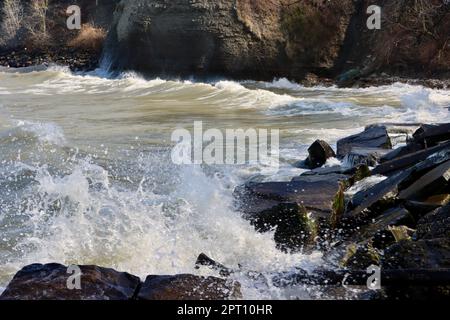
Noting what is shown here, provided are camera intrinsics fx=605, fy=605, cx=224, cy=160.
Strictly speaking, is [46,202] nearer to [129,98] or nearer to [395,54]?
[129,98]

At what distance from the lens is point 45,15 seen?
43938mm

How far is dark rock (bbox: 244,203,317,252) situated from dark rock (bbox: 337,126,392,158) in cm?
380

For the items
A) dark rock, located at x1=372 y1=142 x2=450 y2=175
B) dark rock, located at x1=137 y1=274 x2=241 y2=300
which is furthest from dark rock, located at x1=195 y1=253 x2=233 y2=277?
dark rock, located at x1=372 y1=142 x2=450 y2=175

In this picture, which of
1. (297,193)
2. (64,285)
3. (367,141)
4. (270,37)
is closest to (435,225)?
(297,193)

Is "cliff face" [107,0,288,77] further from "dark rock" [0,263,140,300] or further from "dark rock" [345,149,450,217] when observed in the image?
"dark rock" [0,263,140,300]

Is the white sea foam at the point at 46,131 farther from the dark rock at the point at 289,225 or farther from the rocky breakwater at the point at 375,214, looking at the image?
the dark rock at the point at 289,225

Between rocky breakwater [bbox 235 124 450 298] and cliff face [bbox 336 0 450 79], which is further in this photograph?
cliff face [bbox 336 0 450 79]

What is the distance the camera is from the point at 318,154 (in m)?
9.69

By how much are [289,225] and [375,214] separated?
1086 millimetres

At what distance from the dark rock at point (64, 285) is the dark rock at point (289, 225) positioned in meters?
1.91

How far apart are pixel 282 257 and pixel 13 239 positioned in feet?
10.0

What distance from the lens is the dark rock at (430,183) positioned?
20.9ft

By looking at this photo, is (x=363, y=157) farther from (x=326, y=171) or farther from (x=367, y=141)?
(x=367, y=141)

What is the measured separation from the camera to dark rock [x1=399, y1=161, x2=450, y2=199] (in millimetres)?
6359
